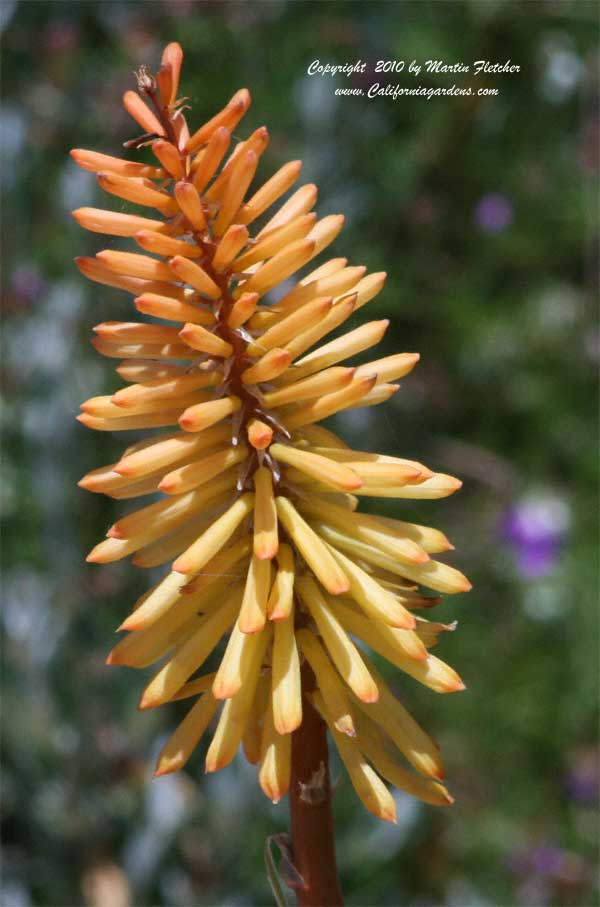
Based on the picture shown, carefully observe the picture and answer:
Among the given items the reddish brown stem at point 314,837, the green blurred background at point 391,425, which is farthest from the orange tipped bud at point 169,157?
the green blurred background at point 391,425

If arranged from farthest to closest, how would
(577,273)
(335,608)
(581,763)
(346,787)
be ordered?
1. (577,273)
2. (581,763)
3. (346,787)
4. (335,608)

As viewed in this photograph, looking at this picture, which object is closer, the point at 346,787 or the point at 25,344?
the point at 346,787

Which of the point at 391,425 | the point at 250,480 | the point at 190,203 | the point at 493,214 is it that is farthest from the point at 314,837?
the point at 493,214

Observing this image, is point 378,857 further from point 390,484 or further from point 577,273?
point 577,273

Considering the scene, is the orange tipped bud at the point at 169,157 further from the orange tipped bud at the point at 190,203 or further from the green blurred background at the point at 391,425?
the green blurred background at the point at 391,425

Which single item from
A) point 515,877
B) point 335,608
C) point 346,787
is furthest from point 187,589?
point 515,877

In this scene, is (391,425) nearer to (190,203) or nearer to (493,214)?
(493,214)

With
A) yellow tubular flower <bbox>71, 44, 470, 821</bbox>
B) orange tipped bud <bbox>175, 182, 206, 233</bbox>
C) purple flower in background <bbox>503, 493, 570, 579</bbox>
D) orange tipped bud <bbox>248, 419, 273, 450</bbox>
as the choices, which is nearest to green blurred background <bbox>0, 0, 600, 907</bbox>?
purple flower in background <bbox>503, 493, 570, 579</bbox>
